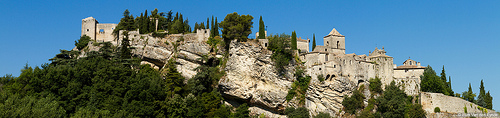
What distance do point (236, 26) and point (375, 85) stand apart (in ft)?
58.6

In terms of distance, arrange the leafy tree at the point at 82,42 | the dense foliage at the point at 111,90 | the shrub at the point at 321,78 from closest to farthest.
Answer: the dense foliage at the point at 111,90, the shrub at the point at 321,78, the leafy tree at the point at 82,42

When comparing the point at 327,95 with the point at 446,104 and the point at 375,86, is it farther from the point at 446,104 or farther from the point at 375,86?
the point at 446,104

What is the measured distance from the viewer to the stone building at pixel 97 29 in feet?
230

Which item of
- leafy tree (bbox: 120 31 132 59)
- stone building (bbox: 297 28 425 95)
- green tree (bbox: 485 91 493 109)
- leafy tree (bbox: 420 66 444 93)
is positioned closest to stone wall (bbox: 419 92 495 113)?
leafy tree (bbox: 420 66 444 93)

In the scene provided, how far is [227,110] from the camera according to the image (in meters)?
56.8

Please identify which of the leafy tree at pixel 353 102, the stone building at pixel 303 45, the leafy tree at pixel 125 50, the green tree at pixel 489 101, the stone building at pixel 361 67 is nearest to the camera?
the leafy tree at pixel 125 50

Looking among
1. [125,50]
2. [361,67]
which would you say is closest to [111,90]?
[125,50]

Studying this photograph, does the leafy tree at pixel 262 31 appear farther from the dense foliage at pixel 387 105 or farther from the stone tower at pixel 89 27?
the stone tower at pixel 89 27

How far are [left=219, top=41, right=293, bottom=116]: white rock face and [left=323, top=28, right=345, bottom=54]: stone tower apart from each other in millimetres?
8217

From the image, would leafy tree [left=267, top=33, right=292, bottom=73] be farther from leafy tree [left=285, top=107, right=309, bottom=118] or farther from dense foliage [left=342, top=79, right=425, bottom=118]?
dense foliage [left=342, top=79, right=425, bottom=118]

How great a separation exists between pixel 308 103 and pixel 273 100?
4.16m

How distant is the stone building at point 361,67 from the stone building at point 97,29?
2680cm

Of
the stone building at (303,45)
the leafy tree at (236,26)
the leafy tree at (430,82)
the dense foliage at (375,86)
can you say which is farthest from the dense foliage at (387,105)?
the leafy tree at (236,26)

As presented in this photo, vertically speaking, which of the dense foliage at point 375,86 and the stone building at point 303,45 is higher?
the stone building at point 303,45
